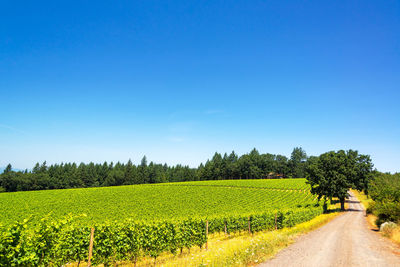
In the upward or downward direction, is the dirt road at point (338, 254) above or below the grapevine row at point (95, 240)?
below

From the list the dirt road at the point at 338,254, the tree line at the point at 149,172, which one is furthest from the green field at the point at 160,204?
the tree line at the point at 149,172

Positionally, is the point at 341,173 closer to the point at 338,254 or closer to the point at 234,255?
the point at 338,254

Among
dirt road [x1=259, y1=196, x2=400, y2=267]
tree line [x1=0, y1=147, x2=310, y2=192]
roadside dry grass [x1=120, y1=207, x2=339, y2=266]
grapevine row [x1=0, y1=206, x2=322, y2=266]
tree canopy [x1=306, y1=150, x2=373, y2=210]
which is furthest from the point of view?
tree line [x1=0, y1=147, x2=310, y2=192]

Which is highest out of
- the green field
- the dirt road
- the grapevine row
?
the grapevine row

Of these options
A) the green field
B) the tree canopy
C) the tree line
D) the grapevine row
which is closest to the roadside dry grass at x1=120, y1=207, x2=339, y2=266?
the grapevine row

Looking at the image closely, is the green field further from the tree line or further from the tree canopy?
the tree line

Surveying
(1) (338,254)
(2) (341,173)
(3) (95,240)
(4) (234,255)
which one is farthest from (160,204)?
(1) (338,254)

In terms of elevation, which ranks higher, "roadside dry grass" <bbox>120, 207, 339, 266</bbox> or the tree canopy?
the tree canopy

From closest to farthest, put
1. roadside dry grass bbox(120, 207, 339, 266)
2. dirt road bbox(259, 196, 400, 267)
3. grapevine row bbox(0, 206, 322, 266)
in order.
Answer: grapevine row bbox(0, 206, 322, 266), roadside dry grass bbox(120, 207, 339, 266), dirt road bbox(259, 196, 400, 267)

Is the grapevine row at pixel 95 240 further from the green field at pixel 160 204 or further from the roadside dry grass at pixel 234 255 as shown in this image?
the green field at pixel 160 204

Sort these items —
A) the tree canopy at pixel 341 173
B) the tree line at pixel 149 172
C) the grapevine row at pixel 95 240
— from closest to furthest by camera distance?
the grapevine row at pixel 95 240, the tree canopy at pixel 341 173, the tree line at pixel 149 172

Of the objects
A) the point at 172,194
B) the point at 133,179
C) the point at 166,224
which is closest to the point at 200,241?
the point at 166,224

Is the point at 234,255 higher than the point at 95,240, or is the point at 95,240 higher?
the point at 95,240

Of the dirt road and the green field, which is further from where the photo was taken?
the green field
